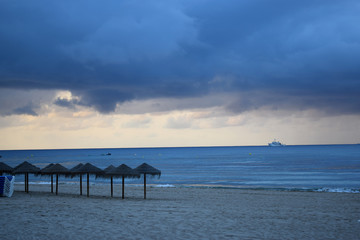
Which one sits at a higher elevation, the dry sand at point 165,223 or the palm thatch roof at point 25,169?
the palm thatch roof at point 25,169

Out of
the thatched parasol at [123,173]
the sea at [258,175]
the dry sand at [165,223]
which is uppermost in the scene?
the thatched parasol at [123,173]

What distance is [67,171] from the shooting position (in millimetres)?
20062

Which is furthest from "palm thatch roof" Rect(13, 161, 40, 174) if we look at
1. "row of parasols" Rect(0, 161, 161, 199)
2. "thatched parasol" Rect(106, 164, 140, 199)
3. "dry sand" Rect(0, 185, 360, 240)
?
"dry sand" Rect(0, 185, 360, 240)

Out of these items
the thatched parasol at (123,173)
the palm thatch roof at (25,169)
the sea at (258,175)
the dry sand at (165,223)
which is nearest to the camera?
the dry sand at (165,223)

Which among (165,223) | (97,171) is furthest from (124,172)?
(165,223)

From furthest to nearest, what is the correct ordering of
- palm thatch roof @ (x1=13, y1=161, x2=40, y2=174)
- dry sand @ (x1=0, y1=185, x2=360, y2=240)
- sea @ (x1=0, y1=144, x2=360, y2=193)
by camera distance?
sea @ (x1=0, y1=144, x2=360, y2=193)
palm thatch roof @ (x1=13, y1=161, x2=40, y2=174)
dry sand @ (x1=0, y1=185, x2=360, y2=240)

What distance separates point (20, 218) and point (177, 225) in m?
4.93

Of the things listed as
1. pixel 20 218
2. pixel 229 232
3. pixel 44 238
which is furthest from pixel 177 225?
pixel 20 218

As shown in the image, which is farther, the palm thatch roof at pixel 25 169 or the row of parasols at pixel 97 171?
the palm thatch roof at pixel 25 169

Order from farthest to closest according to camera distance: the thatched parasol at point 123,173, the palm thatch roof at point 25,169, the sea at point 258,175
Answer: the sea at point 258,175, the palm thatch roof at point 25,169, the thatched parasol at point 123,173

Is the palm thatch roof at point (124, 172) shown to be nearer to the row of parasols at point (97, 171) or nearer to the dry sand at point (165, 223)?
the row of parasols at point (97, 171)

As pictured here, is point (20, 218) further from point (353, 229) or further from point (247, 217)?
point (353, 229)

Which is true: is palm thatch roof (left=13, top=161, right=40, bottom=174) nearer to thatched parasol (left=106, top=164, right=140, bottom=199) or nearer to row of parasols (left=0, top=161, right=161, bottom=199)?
row of parasols (left=0, top=161, right=161, bottom=199)

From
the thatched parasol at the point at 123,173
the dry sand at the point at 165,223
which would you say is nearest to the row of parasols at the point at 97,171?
the thatched parasol at the point at 123,173
